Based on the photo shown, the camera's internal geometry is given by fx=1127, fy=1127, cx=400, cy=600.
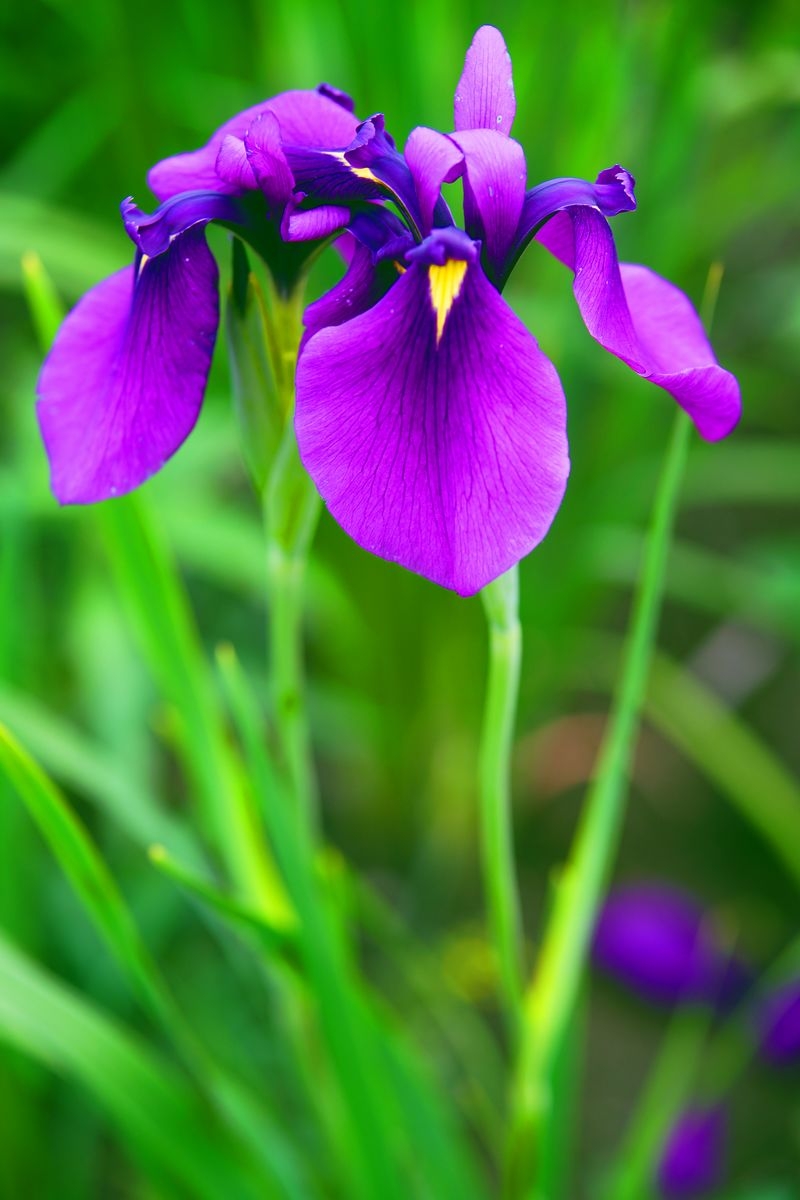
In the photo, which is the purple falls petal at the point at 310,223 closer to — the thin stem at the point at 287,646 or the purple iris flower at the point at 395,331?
the purple iris flower at the point at 395,331

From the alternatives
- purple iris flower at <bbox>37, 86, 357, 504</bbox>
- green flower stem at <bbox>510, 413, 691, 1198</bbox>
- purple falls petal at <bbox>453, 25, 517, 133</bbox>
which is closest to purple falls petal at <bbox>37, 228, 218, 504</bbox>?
purple iris flower at <bbox>37, 86, 357, 504</bbox>

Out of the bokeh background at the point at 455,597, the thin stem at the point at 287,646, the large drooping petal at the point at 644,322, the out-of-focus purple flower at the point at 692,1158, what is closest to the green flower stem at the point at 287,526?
the thin stem at the point at 287,646

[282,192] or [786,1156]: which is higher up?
[282,192]

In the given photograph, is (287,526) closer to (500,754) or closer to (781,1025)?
(500,754)

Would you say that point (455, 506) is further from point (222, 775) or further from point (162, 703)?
point (162, 703)

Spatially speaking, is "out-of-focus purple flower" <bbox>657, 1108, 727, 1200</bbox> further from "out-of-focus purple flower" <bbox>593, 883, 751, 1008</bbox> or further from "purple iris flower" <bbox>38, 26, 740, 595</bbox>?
"purple iris flower" <bbox>38, 26, 740, 595</bbox>

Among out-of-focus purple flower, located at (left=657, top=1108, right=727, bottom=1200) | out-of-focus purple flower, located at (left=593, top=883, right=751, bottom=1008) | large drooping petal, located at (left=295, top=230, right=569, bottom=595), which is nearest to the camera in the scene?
large drooping petal, located at (left=295, top=230, right=569, bottom=595)

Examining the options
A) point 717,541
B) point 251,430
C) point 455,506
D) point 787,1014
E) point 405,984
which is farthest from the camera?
point 717,541

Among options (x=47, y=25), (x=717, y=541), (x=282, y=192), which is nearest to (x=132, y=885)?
(x=282, y=192)
